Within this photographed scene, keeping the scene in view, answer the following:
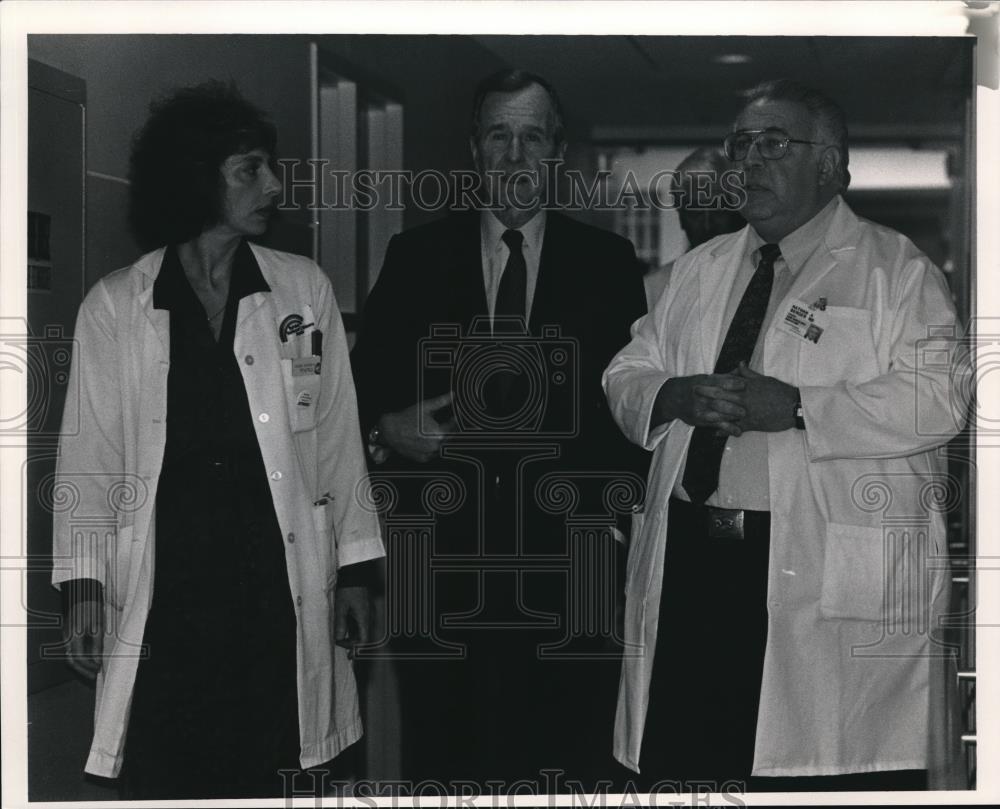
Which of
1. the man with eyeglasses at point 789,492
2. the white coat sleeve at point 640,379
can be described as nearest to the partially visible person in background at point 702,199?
the man with eyeglasses at point 789,492

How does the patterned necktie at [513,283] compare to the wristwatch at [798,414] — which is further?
the patterned necktie at [513,283]

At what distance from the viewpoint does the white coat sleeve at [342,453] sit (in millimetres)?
3076

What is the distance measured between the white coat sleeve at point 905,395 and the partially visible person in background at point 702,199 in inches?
17.5

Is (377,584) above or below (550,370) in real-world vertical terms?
below

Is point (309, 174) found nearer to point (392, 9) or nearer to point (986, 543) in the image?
point (392, 9)

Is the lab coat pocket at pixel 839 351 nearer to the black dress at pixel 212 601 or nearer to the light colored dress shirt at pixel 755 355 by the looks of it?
the light colored dress shirt at pixel 755 355

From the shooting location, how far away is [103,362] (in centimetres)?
302

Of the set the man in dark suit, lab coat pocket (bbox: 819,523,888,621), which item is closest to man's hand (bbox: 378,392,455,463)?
the man in dark suit

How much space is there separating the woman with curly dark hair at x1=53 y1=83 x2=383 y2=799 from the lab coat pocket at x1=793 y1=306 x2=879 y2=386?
1.10 meters

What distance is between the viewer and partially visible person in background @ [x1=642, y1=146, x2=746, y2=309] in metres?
3.05

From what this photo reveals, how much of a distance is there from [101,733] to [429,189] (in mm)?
1537

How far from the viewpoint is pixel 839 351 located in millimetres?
2953

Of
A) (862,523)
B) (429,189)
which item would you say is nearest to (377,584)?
(429,189)

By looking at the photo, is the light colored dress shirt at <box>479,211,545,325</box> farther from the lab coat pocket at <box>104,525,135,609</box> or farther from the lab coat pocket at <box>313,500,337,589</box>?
the lab coat pocket at <box>104,525,135,609</box>
